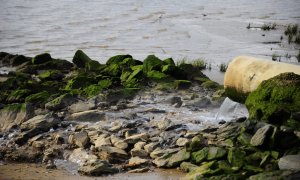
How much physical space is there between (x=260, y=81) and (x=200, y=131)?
1.96 meters

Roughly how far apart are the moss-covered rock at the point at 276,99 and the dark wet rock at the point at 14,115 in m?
6.00

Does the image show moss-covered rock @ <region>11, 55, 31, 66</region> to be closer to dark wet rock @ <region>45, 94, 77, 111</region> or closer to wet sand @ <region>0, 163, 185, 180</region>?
dark wet rock @ <region>45, 94, 77, 111</region>

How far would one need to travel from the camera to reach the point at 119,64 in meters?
18.7

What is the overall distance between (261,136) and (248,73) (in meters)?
3.12

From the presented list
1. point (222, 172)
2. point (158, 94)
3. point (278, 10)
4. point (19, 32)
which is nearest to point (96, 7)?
point (19, 32)

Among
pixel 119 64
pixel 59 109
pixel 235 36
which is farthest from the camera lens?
pixel 235 36

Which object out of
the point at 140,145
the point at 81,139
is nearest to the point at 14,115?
the point at 81,139

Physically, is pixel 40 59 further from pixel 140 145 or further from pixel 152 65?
pixel 140 145

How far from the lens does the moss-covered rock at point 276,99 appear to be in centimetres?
1064

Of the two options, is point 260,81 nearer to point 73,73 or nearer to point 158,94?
point 158,94

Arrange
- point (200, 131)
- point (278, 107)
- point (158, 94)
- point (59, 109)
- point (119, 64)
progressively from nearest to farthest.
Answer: point (278, 107) < point (200, 131) < point (59, 109) < point (158, 94) < point (119, 64)

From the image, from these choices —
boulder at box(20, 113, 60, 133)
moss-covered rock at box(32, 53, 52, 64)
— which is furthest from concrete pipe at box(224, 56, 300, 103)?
moss-covered rock at box(32, 53, 52, 64)

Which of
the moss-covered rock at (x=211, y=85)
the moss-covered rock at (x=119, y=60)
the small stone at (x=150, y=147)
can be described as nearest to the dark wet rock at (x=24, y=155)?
the small stone at (x=150, y=147)

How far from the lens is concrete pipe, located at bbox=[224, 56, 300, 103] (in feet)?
39.6
